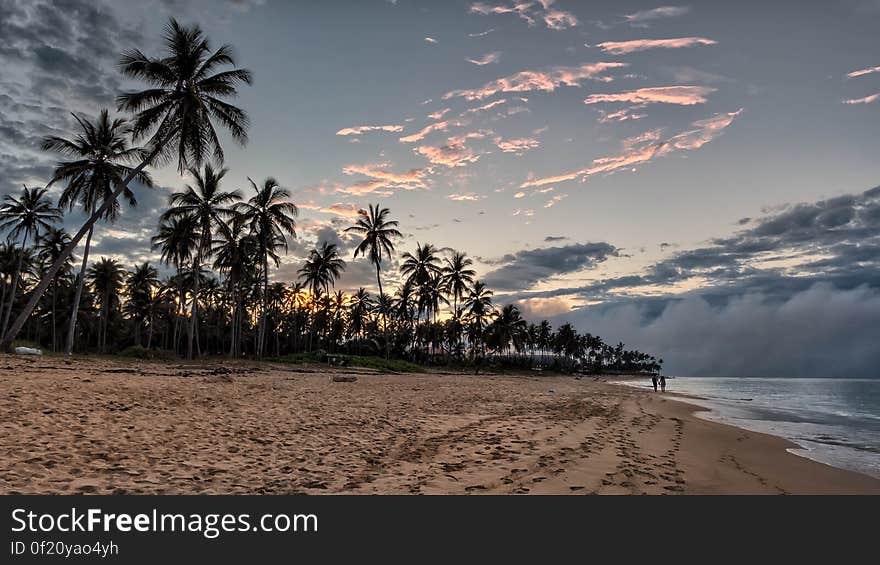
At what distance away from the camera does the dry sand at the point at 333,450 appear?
18.4ft

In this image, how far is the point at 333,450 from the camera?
7.55 metres

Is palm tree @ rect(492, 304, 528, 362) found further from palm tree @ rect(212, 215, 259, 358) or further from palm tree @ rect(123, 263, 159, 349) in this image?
palm tree @ rect(123, 263, 159, 349)

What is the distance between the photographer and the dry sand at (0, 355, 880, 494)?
562 centimetres

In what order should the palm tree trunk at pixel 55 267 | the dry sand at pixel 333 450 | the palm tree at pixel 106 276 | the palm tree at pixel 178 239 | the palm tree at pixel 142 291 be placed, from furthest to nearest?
the palm tree at pixel 142 291
the palm tree at pixel 106 276
the palm tree at pixel 178 239
the palm tree trunk at pixel 55 267
the dry sand at pixel 333 450

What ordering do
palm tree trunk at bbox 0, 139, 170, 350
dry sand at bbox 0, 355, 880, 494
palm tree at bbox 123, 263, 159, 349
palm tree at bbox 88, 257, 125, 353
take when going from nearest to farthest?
dry sand at bbox 0, 355, 880, 494 < palm tree trunk at bbox 0, 139, 170, 350 < palm tree at bbox 88, 257, 125, 353 < palm tree at bbox 123, 263, 159, 349

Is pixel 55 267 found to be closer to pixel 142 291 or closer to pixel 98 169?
pixel 98 169

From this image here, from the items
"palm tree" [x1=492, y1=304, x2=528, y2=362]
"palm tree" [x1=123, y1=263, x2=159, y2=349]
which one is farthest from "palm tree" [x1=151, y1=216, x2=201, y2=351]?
"palm tree" [x1=492, y1=304, x2=528, y2=362]

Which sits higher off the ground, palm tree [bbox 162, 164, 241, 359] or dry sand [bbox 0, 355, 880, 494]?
palm tree [bbox 162, 164, 241, 359]

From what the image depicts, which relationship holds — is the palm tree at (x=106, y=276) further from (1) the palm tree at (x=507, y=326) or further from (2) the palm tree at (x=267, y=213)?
(1) the palm tree at (x=507, y=326)

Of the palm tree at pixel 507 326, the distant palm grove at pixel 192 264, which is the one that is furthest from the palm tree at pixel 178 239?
the palm tree at pixel 507 326
